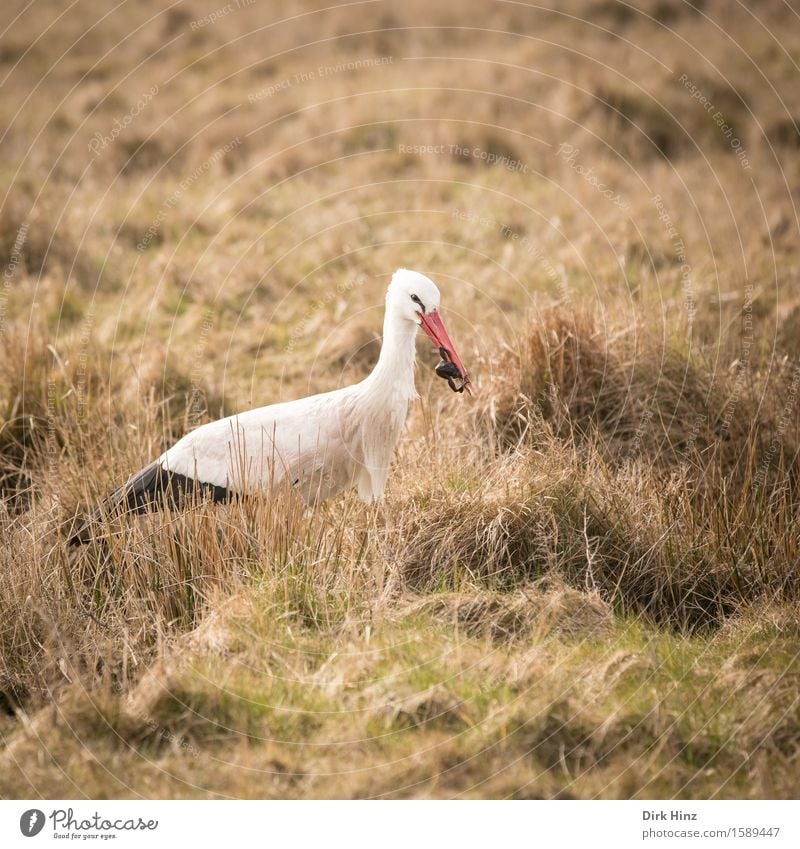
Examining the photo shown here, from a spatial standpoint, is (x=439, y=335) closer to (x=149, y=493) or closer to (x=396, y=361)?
(x=396, y=361)

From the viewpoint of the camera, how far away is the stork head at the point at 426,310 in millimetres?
4742

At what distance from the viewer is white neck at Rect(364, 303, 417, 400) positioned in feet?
16.2

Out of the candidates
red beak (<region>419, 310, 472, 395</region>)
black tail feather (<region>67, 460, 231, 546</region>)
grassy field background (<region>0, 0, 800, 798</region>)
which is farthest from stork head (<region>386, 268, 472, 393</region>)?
black tail feather (<region>67, 460, 231, 546</region>)

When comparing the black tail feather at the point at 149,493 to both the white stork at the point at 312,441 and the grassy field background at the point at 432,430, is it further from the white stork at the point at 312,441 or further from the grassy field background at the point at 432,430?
the grassy field background at the point at 432,430

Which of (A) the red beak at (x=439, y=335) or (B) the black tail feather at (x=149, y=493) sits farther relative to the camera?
(B) the black tail feather at (x=149, y=493)

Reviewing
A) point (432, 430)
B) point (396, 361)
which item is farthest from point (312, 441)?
point (432, 430)

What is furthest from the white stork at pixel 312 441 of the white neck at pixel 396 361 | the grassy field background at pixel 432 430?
the grassy field background at pixel 432 430

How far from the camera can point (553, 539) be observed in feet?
15.5

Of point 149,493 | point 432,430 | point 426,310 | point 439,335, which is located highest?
point 426,310

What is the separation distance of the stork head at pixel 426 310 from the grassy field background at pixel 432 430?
63 cm

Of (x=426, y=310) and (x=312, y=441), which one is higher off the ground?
(x=426, y=310)

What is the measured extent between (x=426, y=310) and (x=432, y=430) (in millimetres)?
1059

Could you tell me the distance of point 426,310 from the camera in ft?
15.7

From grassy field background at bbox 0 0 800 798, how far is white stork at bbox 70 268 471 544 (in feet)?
0.71
